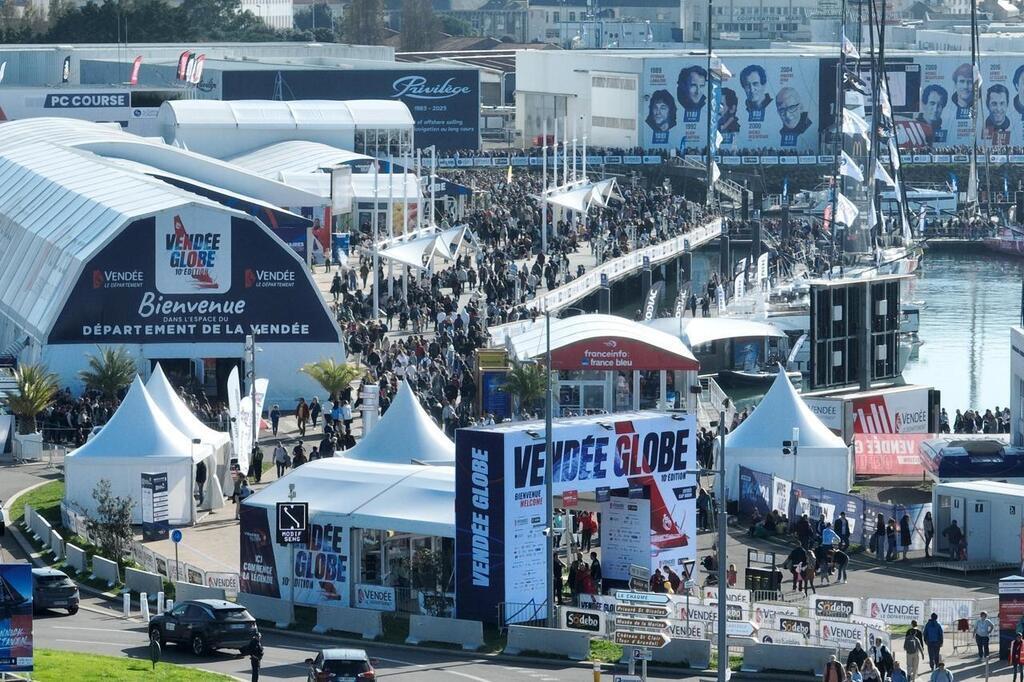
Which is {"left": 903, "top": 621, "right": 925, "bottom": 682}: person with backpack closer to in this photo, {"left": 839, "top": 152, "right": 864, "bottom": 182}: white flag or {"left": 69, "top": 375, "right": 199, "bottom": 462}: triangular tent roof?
{"left": 69, "top": 375, "right": 199, "bottom": 462}: triangular tent roof

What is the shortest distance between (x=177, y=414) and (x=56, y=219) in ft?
64.1

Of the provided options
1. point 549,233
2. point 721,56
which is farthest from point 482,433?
point 721,56

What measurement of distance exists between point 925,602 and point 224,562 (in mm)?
13355

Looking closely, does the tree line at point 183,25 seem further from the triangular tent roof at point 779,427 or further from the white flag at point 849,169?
the triangular tent roof at point 779,427

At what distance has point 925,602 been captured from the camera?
3503 centimetres

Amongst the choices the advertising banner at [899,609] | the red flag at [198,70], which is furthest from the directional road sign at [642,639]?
the red flag at [198,70]

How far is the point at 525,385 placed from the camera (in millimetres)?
52562

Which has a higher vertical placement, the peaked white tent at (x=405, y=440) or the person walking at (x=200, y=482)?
the peaked white tent at (x=405, y=440)

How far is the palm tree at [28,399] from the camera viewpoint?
52656mm

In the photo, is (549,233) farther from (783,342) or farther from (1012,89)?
(1012,89)

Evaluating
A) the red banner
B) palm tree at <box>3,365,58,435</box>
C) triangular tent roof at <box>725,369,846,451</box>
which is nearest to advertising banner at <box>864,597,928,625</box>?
triangular tent roof at <box>725,369,846,451</box>

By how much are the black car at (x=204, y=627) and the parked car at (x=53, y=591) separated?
10.9ft

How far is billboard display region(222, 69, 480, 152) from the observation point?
12006cm

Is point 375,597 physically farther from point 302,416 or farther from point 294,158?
point 294,158
